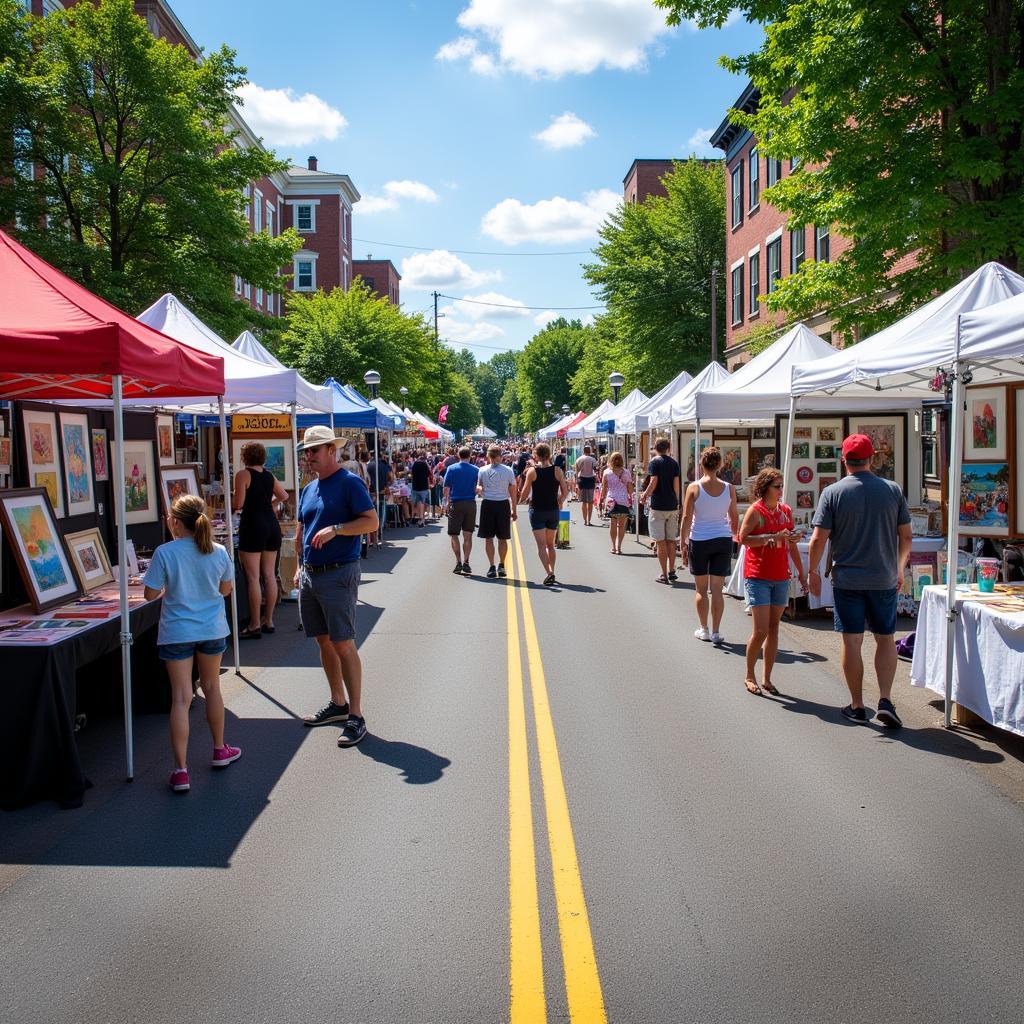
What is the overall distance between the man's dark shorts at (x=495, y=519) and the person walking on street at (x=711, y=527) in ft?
19.7

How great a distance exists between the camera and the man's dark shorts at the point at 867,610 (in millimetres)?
A: 7027

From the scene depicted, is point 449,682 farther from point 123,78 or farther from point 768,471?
point 123,78

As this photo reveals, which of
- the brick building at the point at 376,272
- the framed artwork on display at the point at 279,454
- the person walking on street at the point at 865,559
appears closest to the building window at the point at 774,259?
the framed artwork on display at the point at 279,454

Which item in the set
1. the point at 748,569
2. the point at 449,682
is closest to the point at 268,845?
the point at 449,682

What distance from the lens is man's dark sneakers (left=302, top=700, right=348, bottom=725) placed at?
23.4ft

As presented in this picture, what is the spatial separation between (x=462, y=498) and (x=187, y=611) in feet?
34.5

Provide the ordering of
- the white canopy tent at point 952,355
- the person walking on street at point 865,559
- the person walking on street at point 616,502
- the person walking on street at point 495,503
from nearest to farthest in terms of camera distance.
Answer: the white canopy tent at point 952,355, the person walking on street at point 865,559, the person walking on street at point 495,503, the person walking on street at point 616,502

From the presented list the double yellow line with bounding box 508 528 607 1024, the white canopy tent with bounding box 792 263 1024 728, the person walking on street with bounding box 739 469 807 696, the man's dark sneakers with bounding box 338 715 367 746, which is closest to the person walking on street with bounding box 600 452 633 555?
the white canopy tent with bounding box 792 263 1024 728

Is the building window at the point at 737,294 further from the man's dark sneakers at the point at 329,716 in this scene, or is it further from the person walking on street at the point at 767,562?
the man's dark sneakers at the point at 329,716

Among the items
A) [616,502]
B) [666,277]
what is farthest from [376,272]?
[616,502]

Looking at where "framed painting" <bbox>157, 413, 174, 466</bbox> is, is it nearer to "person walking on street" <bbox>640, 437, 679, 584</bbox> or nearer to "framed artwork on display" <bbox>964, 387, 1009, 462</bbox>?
"person walking on street" <bbox>640, 437, 679, 584</bbox>

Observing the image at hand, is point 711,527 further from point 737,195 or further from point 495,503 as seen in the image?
point 737,195

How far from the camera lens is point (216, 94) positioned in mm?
24625

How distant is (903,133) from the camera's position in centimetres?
1357
